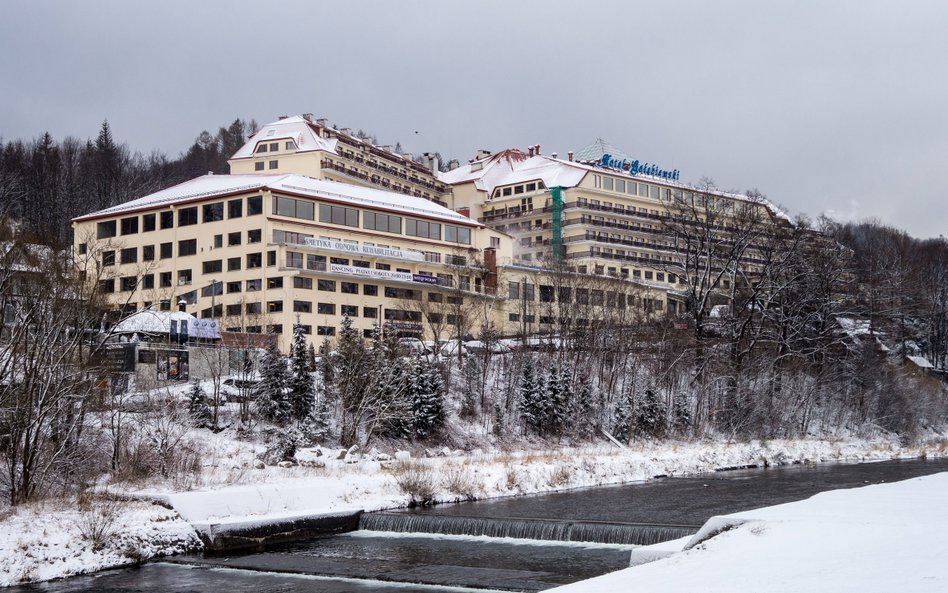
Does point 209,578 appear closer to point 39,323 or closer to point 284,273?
point 39,323

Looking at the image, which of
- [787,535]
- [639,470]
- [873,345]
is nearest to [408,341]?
[639,470]

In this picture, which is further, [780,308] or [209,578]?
[780,308]

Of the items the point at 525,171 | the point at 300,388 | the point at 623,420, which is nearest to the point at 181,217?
the point at 300,388

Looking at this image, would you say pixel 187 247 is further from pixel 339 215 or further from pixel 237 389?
pixel 237 389

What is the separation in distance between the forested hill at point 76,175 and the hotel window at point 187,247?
66.5ft

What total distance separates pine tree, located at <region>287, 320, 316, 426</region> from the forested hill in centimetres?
5309

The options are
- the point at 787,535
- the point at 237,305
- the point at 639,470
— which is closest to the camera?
the point at 787,535

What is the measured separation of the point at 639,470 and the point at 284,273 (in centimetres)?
4509

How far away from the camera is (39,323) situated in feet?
94.8

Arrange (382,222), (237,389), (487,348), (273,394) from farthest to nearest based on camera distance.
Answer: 1. (382,222)
2. (487,348)
3. (237,389)
4. (273,394)

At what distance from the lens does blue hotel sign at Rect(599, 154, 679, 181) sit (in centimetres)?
12331

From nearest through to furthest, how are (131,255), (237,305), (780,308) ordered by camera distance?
(780,308) < (237,305) < (131,255)

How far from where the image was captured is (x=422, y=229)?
92.1 meters

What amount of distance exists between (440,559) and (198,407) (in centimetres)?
2826
